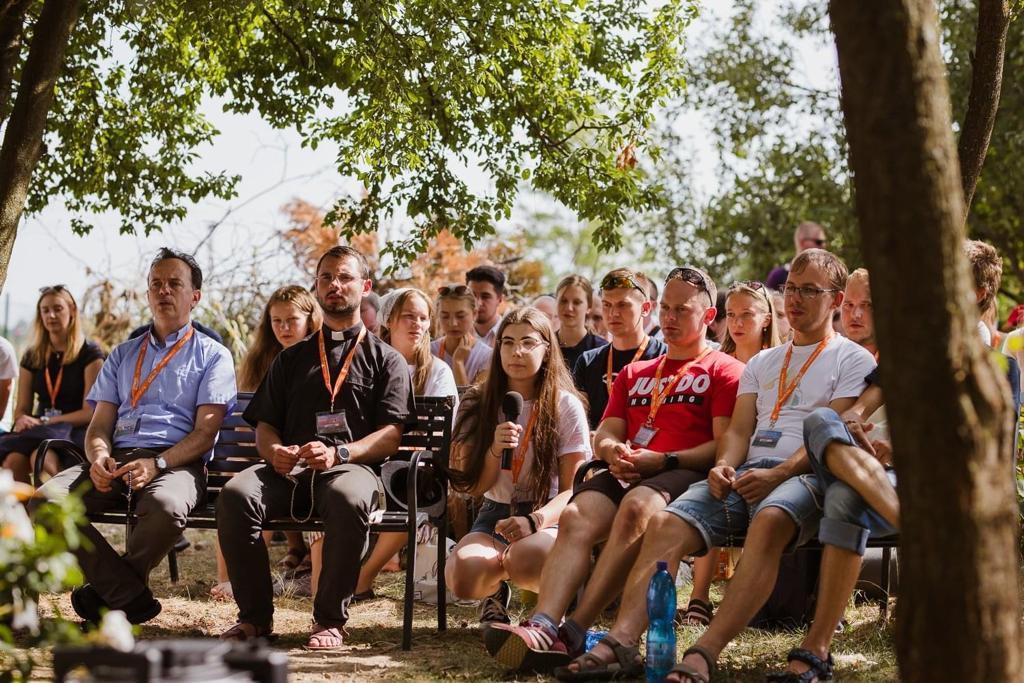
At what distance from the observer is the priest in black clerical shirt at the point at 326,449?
19.0 ft

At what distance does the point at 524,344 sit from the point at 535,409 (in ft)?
1.13

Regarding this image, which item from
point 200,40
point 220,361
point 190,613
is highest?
point 200,40

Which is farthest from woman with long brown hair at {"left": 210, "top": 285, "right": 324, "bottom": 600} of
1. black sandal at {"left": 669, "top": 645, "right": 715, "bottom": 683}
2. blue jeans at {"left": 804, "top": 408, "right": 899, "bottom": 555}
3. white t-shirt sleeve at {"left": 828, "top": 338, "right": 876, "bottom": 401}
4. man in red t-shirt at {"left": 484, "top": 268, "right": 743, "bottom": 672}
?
blue jeans at {"left": 804, "top": 408, "right": 899, "bottom": 555}

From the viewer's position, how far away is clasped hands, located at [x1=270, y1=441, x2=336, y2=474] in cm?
593

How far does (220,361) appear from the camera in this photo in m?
6.63

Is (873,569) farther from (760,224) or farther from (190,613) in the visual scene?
(760,224)

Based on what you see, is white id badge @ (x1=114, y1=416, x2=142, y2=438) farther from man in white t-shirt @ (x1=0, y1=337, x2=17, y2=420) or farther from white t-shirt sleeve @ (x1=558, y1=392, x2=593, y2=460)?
man in white t-shirt @ (x1=0, y1=337, x2=17, y2=420)

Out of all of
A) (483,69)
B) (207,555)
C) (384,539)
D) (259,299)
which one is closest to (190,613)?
(384,539)

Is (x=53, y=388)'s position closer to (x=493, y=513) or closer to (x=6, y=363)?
(x=6, y=363)

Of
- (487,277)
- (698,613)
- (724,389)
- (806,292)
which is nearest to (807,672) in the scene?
(698,613)

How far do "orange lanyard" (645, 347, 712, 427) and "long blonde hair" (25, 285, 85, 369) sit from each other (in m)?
4.93

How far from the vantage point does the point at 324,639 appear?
570 centimetres

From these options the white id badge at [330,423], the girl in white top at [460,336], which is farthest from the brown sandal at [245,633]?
the girl in white top at [460,336]

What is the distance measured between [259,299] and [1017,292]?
1412cm
